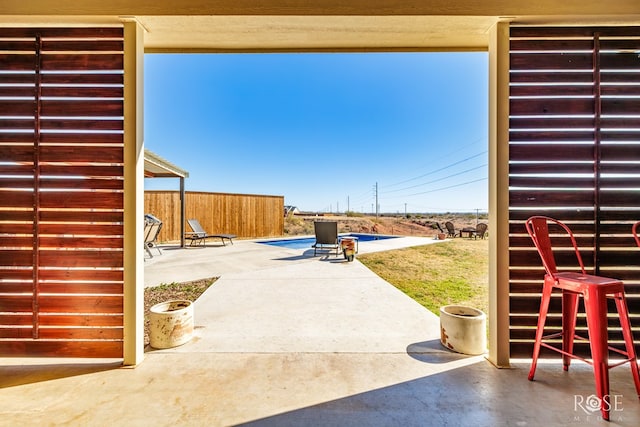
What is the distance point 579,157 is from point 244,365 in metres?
3.17

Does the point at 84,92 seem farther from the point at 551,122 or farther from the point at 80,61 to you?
the point at 551,122

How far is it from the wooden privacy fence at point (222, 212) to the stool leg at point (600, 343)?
33.8 feet

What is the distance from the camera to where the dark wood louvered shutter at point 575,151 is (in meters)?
2.05

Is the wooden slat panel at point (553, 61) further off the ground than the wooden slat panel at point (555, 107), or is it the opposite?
the wooden slat panel at point (553, 61)

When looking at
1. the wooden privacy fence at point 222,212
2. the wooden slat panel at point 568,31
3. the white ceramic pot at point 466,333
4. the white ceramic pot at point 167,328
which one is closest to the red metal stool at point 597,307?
the white ceramic pot at point 466,333

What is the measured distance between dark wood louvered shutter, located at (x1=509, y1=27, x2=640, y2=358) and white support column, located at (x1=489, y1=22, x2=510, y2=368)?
0.36 ft

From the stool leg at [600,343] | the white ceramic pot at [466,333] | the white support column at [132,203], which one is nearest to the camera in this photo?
the stool leg at [600,343]

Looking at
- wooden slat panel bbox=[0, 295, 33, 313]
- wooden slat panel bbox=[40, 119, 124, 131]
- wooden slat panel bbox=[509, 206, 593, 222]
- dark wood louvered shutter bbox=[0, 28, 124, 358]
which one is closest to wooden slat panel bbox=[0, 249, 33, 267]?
dark wood louvered shutter bbox=[0, 28, 124, 358]

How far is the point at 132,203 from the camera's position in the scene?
79.3 inches

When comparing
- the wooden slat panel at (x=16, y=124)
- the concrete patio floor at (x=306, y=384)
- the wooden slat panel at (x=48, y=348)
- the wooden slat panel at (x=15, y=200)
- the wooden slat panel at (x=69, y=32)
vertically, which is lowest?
the concrete patio floor at (x=306, y=384)

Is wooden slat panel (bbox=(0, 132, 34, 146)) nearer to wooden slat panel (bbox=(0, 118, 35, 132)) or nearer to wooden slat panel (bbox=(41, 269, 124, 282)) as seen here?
wooden slat panel (bbox=(0, 118, 35, 132))

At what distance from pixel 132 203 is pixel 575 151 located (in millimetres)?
3586

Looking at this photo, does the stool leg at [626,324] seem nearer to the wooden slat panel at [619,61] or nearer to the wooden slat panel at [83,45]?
the wooden slat panel at [619,61]

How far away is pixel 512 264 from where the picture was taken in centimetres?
208
